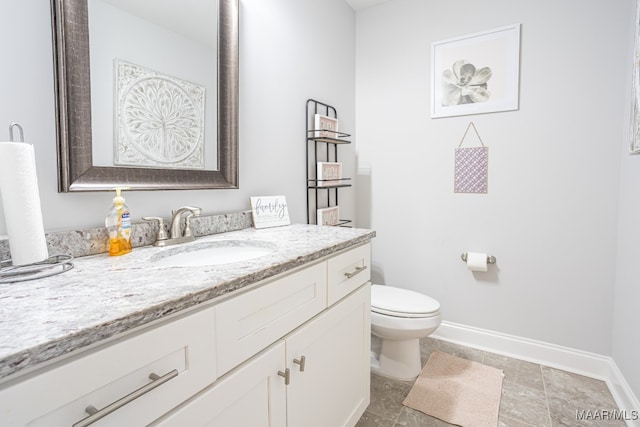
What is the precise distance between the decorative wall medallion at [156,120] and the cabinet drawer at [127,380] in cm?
72

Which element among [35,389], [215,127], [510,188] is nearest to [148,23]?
[215,127]

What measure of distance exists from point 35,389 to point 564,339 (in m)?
2.44

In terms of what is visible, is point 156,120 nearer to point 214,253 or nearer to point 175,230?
point 175,230

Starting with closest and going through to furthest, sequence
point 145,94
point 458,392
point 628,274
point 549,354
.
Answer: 1. point 145,94
2. point 628,274
3. point 458,392
4. point 549,354

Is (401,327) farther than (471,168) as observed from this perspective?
No

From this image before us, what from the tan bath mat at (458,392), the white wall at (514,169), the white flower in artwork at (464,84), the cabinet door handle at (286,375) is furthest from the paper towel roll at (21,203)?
the white flower in artwork at (464,84)

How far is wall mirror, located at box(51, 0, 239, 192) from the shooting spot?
947 mm

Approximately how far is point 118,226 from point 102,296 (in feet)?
1.40

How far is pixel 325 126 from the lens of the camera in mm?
2037

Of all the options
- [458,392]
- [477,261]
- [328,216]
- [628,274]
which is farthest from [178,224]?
[628,274]

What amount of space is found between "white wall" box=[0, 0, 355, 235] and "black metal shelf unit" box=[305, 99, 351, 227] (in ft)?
0.19

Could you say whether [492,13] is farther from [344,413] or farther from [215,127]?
[344,413]

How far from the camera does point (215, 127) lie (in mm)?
1418

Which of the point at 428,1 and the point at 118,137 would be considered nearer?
the point at 118,137
